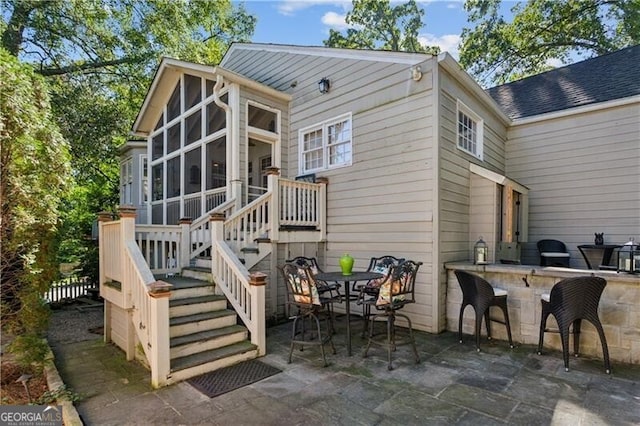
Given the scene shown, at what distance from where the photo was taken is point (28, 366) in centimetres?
358

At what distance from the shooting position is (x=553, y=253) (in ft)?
22.5

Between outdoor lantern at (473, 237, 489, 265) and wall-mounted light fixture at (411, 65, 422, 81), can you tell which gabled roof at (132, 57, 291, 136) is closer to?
wall-mounted light fixture at (411, 65, 422, 81)

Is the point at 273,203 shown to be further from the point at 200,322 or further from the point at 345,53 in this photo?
the point at 345,53

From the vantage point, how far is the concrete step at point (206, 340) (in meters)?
3.70

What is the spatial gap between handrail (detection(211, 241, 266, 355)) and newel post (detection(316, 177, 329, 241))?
2.30 meters

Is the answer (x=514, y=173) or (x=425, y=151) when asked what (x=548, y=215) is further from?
(x=425, y=151)

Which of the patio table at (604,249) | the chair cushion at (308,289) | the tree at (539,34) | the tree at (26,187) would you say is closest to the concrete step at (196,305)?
the chair cushion at (308,289)

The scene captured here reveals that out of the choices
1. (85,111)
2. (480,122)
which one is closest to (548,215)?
(480,122)

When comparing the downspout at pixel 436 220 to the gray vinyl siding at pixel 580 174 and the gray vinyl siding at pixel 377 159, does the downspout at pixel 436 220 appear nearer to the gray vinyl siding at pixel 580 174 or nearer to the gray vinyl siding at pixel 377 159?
the gray vinyl siding at pixel 377 159

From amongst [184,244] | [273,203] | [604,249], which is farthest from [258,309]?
[604,249]

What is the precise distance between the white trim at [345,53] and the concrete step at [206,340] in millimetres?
4849

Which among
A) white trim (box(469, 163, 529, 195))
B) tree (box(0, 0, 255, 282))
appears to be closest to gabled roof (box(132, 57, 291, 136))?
tree (box(0, 0, 255, 282))

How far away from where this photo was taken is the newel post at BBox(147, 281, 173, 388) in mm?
3273

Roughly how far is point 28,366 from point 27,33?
1072 centimetres
